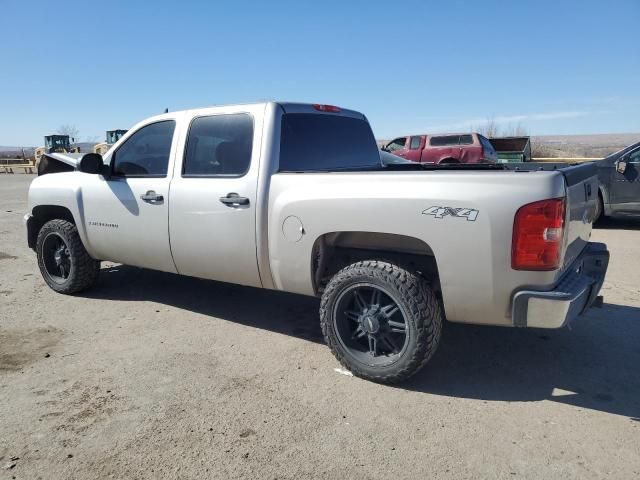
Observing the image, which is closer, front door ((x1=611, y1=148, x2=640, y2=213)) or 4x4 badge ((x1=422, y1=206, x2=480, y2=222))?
4x4 badge ((x1=422, y1=206, x2=480, y2=222))

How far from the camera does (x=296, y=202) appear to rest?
348 cm

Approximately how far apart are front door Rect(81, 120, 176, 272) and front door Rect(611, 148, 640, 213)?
8200 mm

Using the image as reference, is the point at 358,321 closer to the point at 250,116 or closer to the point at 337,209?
the point at 337,209

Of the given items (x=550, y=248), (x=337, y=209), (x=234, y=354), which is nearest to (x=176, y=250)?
(x=234, y=354)

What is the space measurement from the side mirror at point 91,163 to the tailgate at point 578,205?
394 cm

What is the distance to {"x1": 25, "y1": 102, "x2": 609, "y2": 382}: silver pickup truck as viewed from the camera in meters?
2.83

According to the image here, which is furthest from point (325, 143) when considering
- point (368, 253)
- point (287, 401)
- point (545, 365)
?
point (545, 365)

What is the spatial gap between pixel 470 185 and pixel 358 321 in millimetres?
1214

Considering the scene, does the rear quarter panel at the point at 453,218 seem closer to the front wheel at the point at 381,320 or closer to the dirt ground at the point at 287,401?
the front wheel at the point at 381,320

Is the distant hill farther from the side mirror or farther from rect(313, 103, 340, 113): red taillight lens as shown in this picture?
the side mirror

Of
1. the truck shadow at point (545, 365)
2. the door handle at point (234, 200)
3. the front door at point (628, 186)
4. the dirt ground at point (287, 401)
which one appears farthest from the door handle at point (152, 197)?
the front door at point (628, 186)

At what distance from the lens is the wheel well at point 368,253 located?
3.37 meters

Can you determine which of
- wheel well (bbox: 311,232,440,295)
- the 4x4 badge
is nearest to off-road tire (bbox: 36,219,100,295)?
wheel well (bbox: 311,232,440,295)

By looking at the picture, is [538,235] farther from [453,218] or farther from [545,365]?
[545,365]
